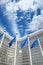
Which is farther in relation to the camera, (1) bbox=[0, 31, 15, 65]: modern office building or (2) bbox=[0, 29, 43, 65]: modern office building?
(1) bbox=[0, 31, 15, 65]: modern office building

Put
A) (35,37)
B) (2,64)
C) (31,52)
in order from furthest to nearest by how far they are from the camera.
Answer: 1. (35,37)
2. (31,52)
3. (2,64)

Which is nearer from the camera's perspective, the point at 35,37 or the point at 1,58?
the point at 1,58

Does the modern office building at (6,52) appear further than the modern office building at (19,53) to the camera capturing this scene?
Yes

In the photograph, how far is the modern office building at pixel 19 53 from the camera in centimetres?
4785

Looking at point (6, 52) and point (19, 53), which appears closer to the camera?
point (6, 52)

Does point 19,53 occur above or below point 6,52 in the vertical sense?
above

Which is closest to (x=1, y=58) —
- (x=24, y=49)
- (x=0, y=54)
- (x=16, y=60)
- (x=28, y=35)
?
(x=0, y=54)

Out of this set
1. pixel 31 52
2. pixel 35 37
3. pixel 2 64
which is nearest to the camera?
pixel 2 64

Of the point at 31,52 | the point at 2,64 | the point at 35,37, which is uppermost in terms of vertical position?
the point at 35,37

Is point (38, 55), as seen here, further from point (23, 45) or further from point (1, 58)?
point (1, 58)

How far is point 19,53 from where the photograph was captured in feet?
172

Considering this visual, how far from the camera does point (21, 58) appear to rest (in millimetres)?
50531

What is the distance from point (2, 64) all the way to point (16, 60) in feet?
14.0

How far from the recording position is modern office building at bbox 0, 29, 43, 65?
47.8 meters
